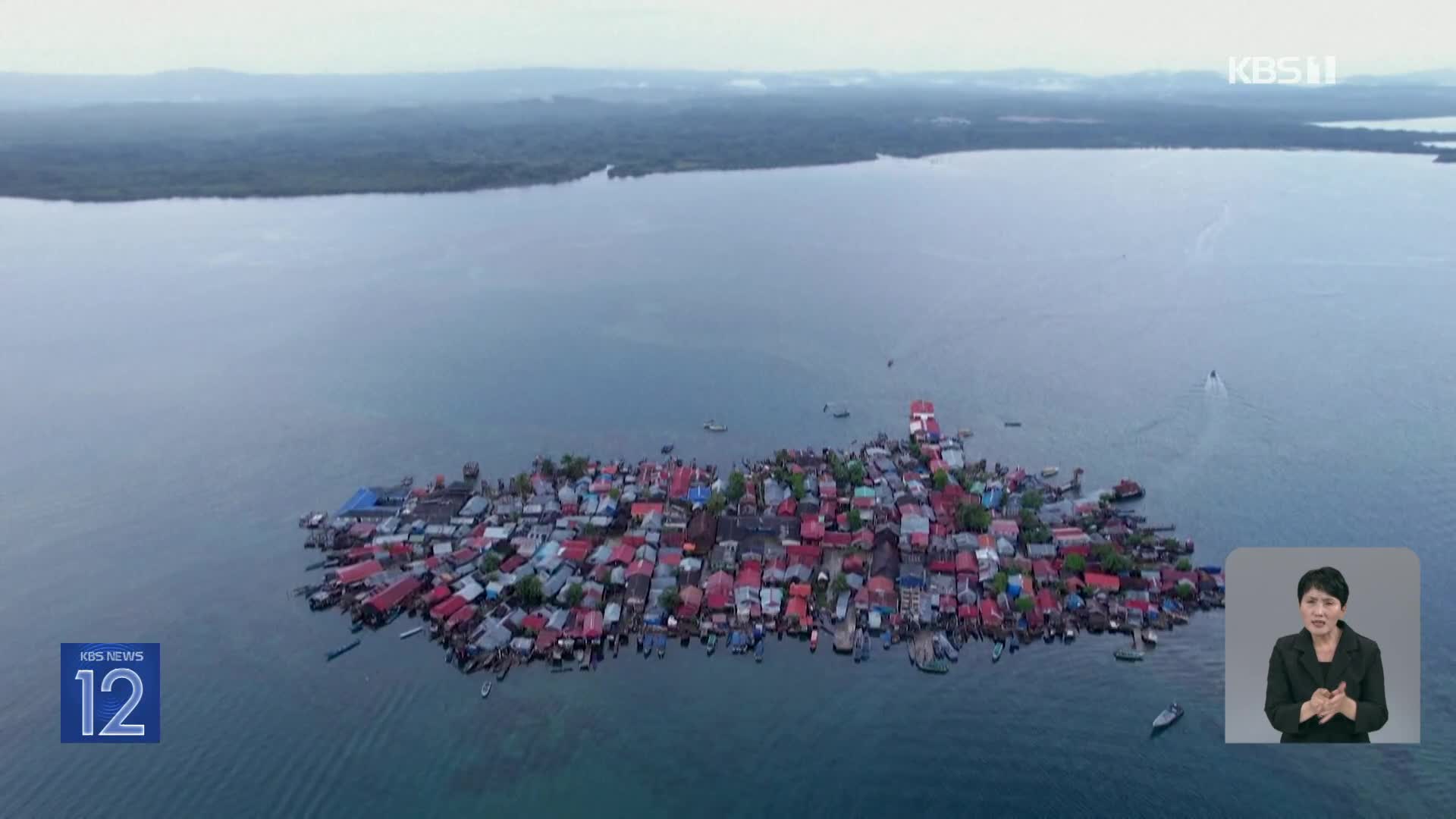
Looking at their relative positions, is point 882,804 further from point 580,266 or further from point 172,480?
point 580,266

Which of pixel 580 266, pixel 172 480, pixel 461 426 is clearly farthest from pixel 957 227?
pixel 172 480

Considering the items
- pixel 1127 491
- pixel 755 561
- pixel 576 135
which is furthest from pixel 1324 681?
pixel 576 135

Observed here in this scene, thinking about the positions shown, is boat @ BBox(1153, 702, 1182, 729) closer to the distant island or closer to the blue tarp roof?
the blue tarp roof

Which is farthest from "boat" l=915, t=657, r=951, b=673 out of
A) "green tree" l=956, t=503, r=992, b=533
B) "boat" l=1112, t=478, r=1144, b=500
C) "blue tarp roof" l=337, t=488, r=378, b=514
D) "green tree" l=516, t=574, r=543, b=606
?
"blue tarp roof" l=337, t=488, r=378, b=514

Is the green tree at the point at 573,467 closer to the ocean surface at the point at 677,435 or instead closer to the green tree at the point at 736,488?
the ocean surface at the point at 677,435

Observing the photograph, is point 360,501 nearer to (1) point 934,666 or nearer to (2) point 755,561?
(2) point 755,561

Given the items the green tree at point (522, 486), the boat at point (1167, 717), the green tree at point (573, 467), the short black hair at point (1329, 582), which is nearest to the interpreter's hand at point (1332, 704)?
the short black hair at point (1329, 582)
